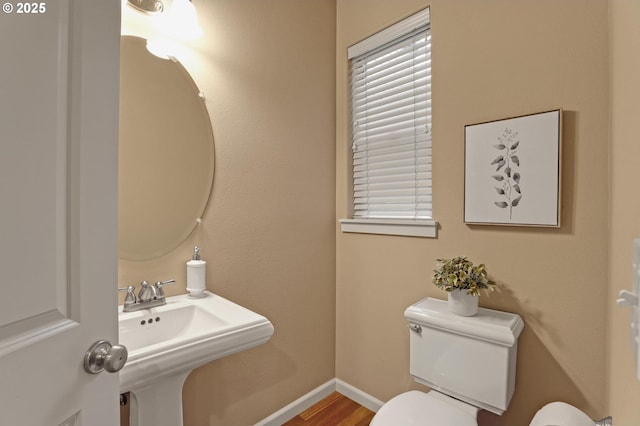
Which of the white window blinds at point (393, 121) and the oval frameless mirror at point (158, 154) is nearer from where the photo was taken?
the oval frameless mirror at point (158, 154)

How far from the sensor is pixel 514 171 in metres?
1.28

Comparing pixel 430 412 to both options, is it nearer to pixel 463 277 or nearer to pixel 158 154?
pixel 463 277

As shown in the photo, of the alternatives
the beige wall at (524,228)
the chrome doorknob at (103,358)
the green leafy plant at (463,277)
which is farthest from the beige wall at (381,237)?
the chrome doorknob at (103,358)

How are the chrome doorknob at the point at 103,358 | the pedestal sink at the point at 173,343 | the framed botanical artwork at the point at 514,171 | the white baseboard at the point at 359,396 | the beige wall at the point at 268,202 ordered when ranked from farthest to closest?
the white baseboard at the point at 359,396, the beige wall at the point at 268,202, the framed botanical artwork at the point at 514,171, the pedestal sink at the point at 173,343, the chrome doorknob at the point at 103,358

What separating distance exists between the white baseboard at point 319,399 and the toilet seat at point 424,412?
0.65 metres

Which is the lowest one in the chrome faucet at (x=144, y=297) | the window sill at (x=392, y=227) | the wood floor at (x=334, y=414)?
the wood floor at (x=334, y=414)

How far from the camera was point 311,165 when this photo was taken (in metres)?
1.86

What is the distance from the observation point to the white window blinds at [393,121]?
162cm

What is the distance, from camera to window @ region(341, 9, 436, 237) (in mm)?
1620

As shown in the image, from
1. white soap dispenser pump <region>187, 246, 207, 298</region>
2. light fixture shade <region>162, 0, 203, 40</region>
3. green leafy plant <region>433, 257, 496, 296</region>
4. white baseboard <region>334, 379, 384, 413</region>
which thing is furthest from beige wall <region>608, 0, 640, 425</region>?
light fixture shade <region>162, 0, 203, 40</region>

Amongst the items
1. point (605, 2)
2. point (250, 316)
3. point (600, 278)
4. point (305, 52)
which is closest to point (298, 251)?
point (250, 316)

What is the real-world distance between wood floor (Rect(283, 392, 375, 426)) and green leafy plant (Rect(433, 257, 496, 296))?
1.00 metres

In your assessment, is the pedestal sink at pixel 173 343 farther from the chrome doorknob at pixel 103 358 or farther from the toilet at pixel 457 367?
the toilet at pixel 457 367

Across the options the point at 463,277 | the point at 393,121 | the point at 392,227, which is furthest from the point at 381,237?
the point at 393,121
